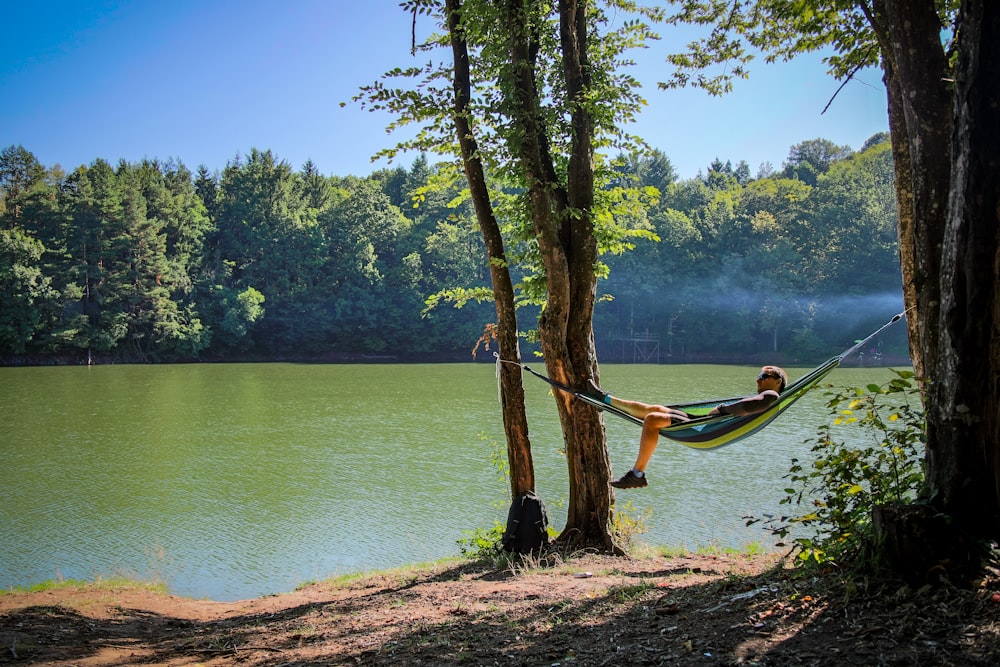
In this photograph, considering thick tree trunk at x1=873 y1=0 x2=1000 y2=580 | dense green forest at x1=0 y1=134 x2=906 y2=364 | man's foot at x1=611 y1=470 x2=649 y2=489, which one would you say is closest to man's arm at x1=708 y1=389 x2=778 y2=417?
man's foot at x1=611 y1=470 x2=649 y2=489

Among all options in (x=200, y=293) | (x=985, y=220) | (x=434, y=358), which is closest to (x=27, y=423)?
(x=985, y=220)

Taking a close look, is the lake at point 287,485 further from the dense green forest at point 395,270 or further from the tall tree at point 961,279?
the dense green forest at point 395,270

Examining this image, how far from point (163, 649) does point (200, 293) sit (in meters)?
34.1

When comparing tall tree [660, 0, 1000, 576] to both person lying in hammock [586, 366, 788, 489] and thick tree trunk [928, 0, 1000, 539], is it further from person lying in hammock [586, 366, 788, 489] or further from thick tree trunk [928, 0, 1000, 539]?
person lying in hammock [586, 366, 788, 489]

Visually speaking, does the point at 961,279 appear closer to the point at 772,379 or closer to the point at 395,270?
the point at 772,379

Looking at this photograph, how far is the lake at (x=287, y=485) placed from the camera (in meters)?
6.57

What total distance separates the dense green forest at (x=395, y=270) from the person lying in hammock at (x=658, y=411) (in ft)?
97.1

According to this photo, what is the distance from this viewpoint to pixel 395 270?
38.8 meters

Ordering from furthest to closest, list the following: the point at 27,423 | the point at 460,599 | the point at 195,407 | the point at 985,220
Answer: the point at 195,407, the point at 27,423, the point at 460,599, the point at 985,220

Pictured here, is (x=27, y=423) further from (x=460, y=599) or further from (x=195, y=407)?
(x=460, y=599)

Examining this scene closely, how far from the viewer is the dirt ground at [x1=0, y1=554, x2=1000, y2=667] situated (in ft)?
6.47

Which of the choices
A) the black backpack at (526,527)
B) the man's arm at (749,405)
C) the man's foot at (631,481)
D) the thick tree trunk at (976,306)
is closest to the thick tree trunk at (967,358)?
the thick tree trunk at (976,306)

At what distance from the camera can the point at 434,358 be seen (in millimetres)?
37719

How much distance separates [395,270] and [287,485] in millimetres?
29997
